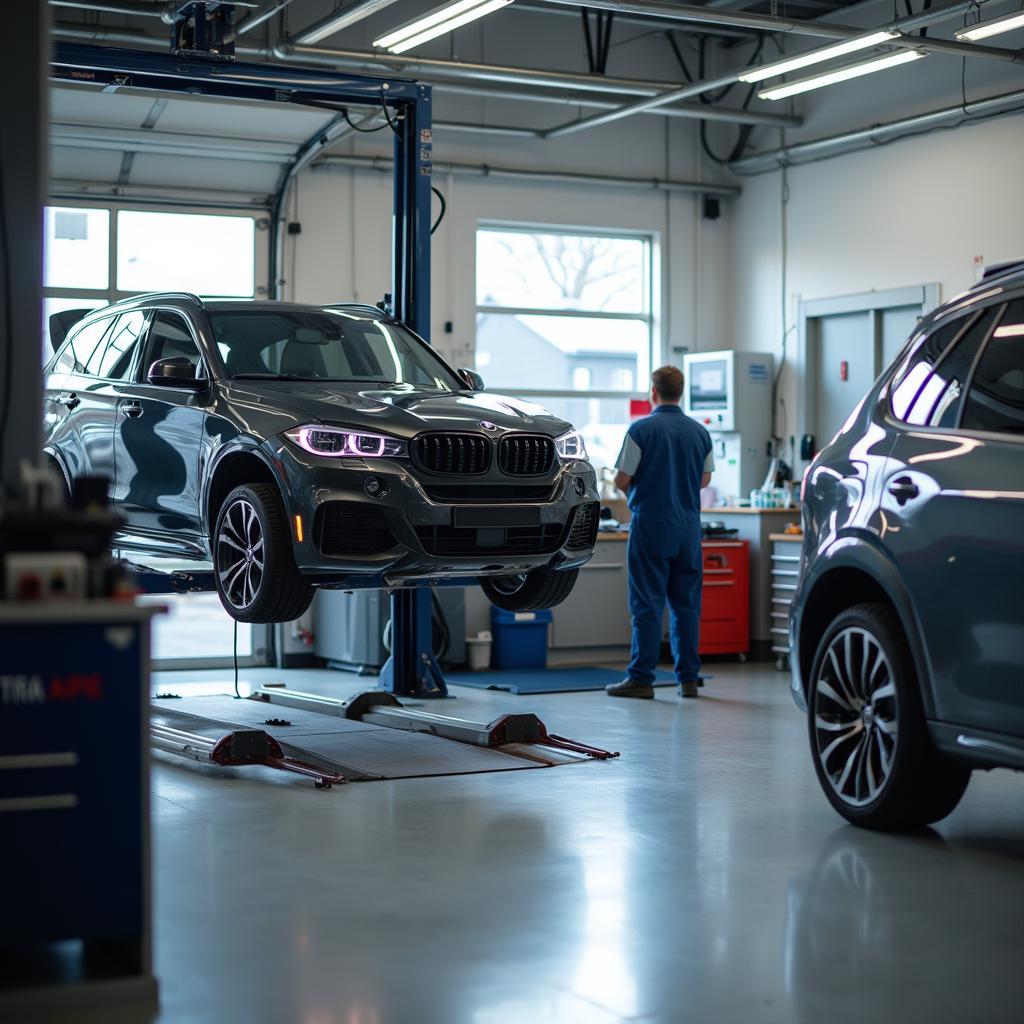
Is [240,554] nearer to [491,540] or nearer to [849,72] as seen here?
[491,540]

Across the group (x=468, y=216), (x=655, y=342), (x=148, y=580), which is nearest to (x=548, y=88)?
A: (x=468, y=216)

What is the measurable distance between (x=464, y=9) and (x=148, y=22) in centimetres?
342

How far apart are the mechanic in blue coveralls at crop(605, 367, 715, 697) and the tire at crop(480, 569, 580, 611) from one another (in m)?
2.18

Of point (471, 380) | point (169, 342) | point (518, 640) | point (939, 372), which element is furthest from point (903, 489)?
point (518, 640)

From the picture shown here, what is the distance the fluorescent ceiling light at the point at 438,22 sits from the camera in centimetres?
943

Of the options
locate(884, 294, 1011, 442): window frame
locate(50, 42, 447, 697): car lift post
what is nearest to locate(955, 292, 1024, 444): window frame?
locate(884, 294, 1011, 442): window frame

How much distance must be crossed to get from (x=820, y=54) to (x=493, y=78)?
2690 mm

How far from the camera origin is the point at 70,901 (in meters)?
3.31

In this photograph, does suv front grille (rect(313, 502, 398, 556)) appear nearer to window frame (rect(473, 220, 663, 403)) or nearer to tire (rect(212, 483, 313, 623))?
tire (rect(212, 483, 313, 623))

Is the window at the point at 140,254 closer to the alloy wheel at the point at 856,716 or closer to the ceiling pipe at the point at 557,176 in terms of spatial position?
the ceiling pipe at the point at 557,176

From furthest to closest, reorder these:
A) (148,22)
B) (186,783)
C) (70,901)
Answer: (148,22) → (186,783) → (70,901)

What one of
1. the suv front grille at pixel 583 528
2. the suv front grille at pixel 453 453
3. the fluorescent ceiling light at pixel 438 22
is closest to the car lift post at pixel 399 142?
the fluorescent ceiling light at pixel 438 22

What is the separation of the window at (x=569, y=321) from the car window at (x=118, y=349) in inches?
217

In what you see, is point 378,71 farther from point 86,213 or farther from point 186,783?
point 186,783
